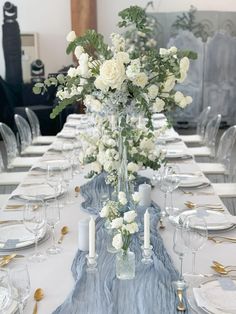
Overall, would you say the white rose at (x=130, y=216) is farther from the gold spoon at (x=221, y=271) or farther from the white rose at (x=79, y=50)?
the white rose at (x=79, y=50)

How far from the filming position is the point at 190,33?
7.34 meters

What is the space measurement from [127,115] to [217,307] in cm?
78

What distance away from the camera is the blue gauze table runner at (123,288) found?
4.63 ft

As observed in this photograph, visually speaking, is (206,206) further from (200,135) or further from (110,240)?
(200,135)

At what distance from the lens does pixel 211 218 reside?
7.00 ft

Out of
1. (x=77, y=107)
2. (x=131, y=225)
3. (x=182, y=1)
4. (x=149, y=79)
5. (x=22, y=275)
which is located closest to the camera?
(x=22, y=275)

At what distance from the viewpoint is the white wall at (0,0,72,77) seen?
797cm

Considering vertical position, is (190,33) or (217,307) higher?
(190,33)

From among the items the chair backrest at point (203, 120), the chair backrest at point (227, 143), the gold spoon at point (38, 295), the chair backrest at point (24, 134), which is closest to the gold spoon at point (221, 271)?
the gold spoon at point (38, 295)

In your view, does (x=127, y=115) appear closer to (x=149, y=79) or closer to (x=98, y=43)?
(x=149, y=79)

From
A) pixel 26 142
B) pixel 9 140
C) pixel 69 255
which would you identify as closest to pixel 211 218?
pixel 69 255

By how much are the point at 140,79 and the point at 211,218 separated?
78 centimetres

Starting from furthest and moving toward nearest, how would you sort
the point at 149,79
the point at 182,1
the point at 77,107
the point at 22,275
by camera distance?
the point at 182,1 → the point at 77,107 → the point at 149,79 → the point at 22,275

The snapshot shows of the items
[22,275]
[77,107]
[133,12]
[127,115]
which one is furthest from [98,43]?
[77,107]
